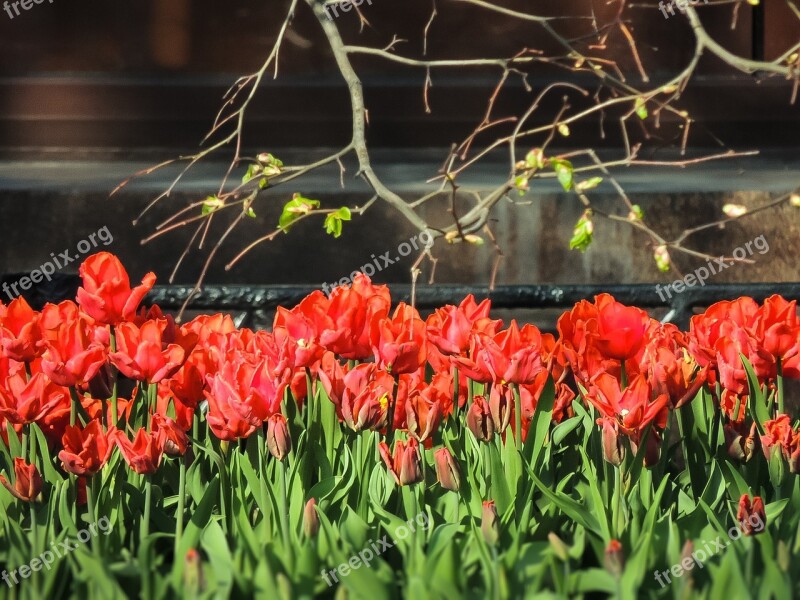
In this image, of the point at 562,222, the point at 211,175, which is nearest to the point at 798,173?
the point at 562,222

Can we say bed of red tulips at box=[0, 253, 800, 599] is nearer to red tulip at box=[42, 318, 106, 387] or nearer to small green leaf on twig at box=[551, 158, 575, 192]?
red tulip at box=[42, 318, 106, 387]

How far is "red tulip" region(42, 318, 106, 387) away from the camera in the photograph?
2.10 meters

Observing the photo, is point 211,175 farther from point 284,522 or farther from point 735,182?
point 284,522

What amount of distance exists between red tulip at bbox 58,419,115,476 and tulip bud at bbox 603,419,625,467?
0.86m

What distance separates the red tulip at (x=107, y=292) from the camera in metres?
2.35

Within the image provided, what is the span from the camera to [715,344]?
2.33 metres

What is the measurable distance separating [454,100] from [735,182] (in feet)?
5.08

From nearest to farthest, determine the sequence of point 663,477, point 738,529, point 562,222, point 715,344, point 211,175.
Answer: point 738,529 < point 663,477 < point 715,344 < point 562,222 < point 211,175

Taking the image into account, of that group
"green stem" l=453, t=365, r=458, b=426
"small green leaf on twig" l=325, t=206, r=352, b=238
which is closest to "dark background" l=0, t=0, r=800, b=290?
"small green leaf on twig" l=325, t=206, r=352, b=238

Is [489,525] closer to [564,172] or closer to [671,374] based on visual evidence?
[671,374]

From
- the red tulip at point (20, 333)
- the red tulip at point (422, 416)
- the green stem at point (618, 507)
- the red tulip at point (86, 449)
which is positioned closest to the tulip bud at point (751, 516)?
the green stem at point (618, 507)

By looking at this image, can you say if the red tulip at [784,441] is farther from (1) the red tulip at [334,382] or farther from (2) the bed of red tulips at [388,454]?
(1) the red tulip at [334,382]

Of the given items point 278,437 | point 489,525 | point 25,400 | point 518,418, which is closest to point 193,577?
point 278,437

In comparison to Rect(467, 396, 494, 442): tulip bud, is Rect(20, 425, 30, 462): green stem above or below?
below
